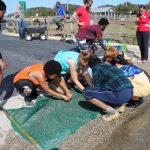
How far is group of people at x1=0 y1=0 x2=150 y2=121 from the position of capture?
4.70 m

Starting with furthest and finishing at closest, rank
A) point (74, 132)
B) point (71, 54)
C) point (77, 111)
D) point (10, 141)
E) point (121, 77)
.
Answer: point (71, 54), point (77, 111), point (121, 77), point (74, 132), point (10, 141)

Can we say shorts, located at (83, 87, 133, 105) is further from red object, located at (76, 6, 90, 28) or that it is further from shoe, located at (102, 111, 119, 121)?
red object, located at (76, 6, 90, 28)

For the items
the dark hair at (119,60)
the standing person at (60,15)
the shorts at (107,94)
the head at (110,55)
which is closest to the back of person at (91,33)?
the dark hair at (119,60)

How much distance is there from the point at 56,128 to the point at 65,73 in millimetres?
1630

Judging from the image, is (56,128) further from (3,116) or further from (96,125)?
(3,116)

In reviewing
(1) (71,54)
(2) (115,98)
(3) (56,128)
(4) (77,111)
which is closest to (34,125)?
(3) (56,128)

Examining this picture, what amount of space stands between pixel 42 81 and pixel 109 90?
1.02 m

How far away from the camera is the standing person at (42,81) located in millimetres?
4926

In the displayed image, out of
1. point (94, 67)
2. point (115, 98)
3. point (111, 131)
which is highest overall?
point (94, 67)

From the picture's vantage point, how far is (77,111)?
5113 mm

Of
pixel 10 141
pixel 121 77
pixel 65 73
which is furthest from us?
pixel 65 73

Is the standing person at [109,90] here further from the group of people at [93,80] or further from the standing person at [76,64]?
the standing person at [76,64]

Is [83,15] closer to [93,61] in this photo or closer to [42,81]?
[93,61]

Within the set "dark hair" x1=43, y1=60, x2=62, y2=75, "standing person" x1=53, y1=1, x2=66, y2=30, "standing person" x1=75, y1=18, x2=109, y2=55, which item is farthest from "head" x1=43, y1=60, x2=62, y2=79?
"standing person" x1=53, y1=1, x2=66, y2=30
